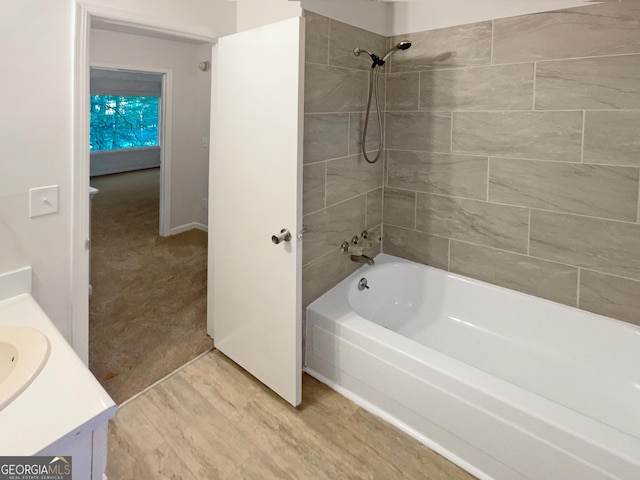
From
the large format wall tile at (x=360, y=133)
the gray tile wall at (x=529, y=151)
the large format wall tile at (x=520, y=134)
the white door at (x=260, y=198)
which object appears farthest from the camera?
the large format wall tile at (x=360, y=133)

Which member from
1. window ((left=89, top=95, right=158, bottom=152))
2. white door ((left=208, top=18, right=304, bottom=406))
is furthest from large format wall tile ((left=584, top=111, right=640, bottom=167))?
window ((left=89, top=95, right=158, bottom=152))

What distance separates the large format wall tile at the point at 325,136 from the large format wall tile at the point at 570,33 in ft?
3.01

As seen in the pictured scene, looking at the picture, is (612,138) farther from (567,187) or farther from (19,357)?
(19,357)

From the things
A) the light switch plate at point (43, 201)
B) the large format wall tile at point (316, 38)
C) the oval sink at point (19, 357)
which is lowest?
the oval sink at point (19, 357)

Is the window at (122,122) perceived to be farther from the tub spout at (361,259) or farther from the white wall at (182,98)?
the tub spout at (361,259)

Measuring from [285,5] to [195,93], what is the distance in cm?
318

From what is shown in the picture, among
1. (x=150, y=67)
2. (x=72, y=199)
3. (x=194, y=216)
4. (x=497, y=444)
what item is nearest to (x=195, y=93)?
(x=150, y=67)

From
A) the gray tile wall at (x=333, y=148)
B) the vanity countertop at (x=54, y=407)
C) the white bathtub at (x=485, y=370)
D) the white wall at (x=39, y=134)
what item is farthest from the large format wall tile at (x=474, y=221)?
the vanity countertop at (x=54, y=407)

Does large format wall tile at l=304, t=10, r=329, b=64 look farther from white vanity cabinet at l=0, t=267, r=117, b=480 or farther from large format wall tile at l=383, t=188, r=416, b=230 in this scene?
white vanity cabinet at l=0, t=267, r=117, b=480

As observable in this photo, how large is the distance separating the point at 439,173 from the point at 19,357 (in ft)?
7.48

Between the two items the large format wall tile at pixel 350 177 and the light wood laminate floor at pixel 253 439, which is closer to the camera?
the light wood laminate floor at pixel 253 439

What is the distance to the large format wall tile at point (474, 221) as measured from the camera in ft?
7.52

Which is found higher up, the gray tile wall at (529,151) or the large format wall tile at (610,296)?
the gray tile wall at (529,151)

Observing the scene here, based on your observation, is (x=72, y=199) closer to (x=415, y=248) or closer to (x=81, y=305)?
(x=81, y=305)
